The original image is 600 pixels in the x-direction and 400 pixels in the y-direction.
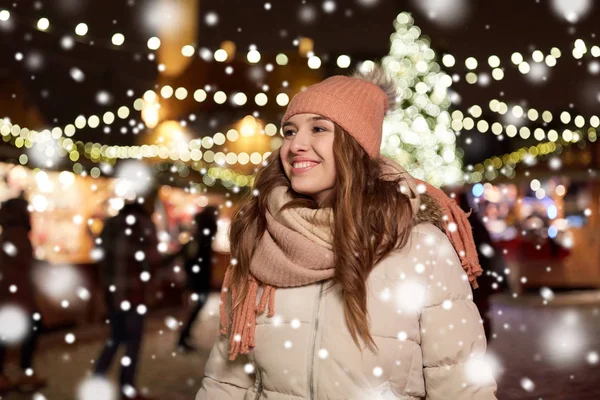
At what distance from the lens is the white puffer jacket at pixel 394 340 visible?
67.0 inches

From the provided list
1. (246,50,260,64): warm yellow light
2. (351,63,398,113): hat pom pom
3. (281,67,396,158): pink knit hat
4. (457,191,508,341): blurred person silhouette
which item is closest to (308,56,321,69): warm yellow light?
(246,50,260,64): warm yellow light

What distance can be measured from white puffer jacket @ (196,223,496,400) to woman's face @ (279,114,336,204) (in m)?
0.28

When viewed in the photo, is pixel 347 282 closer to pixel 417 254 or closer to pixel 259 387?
pixel 417 254

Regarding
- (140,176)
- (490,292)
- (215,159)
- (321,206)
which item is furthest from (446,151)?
(321,206)

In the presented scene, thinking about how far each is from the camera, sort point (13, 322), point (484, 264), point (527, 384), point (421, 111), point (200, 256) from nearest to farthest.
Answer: point (484, 264) < point (527, 384) < point (13, 322) < point (200, 256) < point (421, 111)

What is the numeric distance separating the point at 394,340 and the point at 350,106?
664mm

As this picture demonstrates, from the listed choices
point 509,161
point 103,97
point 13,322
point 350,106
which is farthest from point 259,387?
point 509,161

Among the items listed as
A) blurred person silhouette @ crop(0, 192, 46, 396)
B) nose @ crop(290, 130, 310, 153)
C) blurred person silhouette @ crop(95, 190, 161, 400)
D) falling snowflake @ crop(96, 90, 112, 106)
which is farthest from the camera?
falling snowflake @ crop(96, 90, 112, 106)

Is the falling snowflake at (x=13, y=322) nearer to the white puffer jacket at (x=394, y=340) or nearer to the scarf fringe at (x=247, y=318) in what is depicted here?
the scarf fringe at (x=247, y=318)

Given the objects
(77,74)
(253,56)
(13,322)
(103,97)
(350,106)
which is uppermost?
(77,74)

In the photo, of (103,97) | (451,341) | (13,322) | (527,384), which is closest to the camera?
(451,341)

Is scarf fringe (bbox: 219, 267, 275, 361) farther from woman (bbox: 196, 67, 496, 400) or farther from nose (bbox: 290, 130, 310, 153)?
nose (bbox: 290, 130, 310, 153)

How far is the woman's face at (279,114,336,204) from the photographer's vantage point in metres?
1.85

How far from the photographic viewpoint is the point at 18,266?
20.5ft
